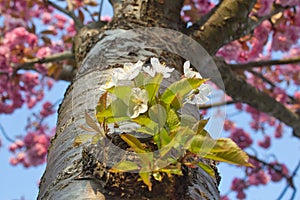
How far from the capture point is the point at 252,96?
2.31 meters

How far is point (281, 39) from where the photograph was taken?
285cm

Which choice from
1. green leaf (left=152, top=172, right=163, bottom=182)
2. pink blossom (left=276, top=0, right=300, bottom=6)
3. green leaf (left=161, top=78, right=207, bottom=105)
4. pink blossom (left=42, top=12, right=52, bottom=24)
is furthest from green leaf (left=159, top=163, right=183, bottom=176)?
pink blossom (left=42, top=12, right=52, bottom=24)

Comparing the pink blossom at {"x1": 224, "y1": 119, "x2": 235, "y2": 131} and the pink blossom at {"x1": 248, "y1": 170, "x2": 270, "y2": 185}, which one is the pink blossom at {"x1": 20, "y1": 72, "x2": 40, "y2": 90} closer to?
the pink blossom at {"x1": 224, "y1": 119, "x2": 235, "y2": 131}

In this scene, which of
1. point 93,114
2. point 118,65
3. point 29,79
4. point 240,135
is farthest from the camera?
point 240,135

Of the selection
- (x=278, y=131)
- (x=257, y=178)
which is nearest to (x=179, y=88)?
(x=257, y=178)

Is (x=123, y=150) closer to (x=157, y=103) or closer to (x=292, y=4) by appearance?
(x=157, y=103)

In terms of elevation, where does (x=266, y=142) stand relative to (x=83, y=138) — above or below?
below

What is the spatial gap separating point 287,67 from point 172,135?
3739 mm

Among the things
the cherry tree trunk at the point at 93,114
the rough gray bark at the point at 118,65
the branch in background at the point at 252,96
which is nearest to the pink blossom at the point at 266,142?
the branch in background at the point at 252,96

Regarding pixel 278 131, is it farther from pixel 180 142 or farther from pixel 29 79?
pixel 180 142

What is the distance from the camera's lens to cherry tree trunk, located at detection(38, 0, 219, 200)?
77cm

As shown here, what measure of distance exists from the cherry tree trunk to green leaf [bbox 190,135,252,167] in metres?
0.05

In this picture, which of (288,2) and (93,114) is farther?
(288,2)

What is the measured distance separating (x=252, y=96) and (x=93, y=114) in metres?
1.46
